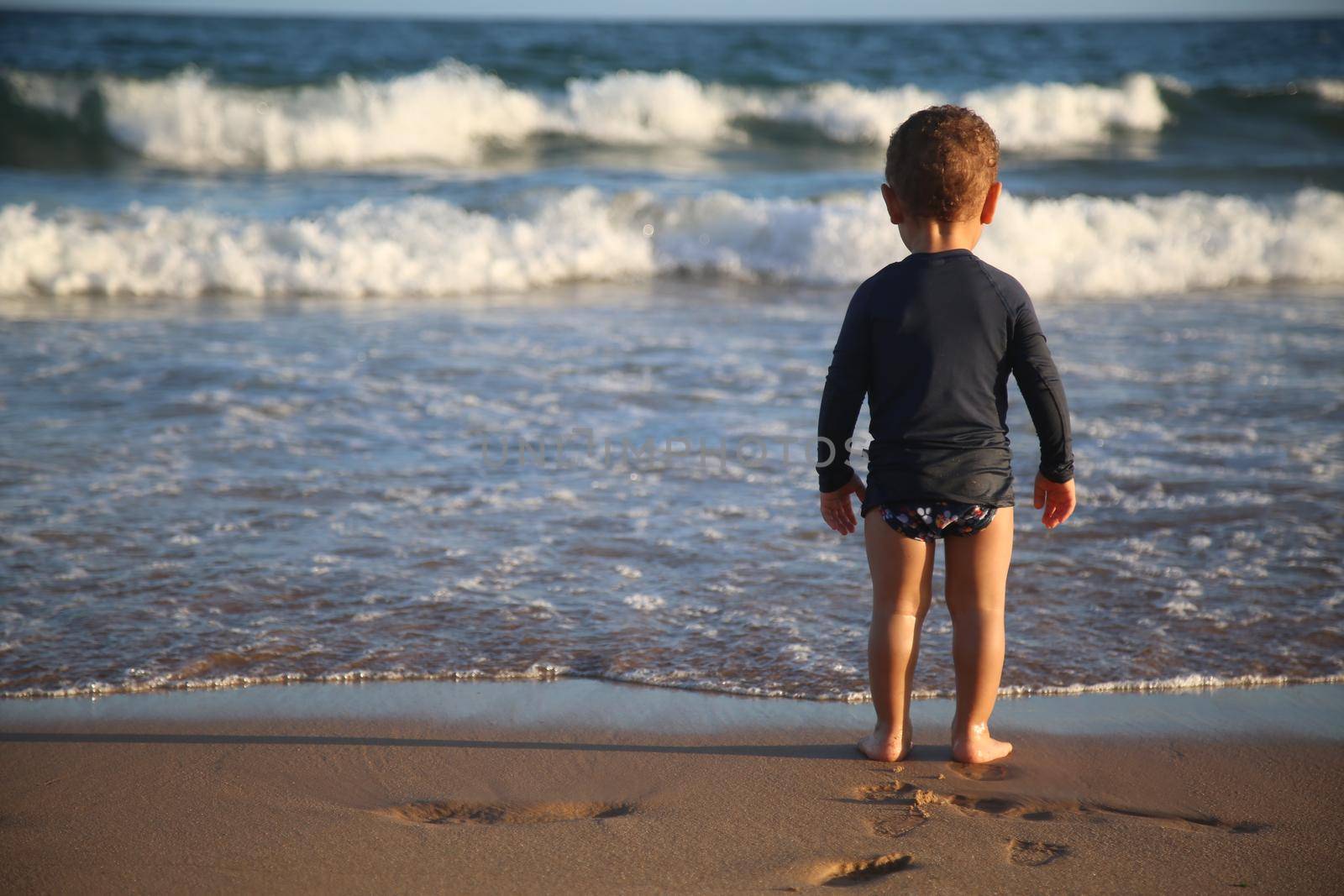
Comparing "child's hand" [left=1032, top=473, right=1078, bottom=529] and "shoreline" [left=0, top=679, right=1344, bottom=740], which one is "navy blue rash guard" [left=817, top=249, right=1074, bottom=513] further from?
"shoreline" [left=0, top=679, right=1344, bottom=740]

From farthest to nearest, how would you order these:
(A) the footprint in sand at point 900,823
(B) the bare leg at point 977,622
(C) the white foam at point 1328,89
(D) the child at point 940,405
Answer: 1. (C) the white foam at point 1328,89
2. (B) the bare leg at point 977,622
3. (D) the child at point 940,405
4. (A) the footprint in sand at point 900,823

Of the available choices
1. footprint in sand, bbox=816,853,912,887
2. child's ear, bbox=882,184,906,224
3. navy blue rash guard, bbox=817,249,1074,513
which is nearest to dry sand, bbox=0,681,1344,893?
footprint in sand, bbox=816,853,912,887

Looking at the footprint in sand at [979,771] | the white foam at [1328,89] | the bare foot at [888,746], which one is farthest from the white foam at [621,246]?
the white foam at [1328,89]

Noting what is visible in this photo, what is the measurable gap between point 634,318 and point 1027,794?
6053 millimetres

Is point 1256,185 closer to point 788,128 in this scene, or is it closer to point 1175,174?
point 1175,174

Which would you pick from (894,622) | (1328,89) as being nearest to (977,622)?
(894,622)

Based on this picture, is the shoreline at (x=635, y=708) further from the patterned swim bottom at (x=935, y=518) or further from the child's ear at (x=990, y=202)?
the child's ear at (x=990, y=202)

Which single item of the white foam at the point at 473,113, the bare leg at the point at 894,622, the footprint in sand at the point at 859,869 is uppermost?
the white foam at the point at 473,113

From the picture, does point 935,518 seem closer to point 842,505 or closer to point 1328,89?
point 842,505

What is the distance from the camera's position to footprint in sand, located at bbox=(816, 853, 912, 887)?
7.02 feet

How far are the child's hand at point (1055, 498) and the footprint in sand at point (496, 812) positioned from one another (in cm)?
114

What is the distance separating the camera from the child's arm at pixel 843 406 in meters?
2.46

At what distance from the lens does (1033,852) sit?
2238mm

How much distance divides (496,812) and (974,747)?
108cm
